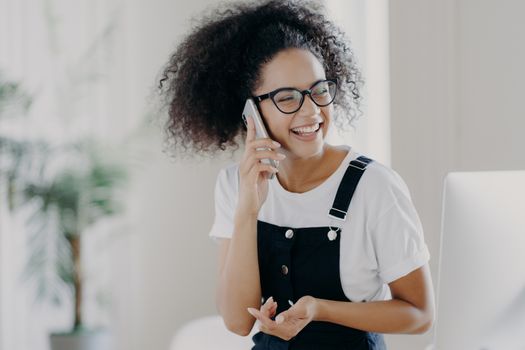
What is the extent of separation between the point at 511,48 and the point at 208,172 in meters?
1.66

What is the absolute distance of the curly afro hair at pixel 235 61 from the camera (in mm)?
1723

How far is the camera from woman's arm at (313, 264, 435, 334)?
1.53 metres

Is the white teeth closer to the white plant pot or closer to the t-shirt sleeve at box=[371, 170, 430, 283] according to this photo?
the t-shirt sleeve at box=[371, 170, 430, 283]

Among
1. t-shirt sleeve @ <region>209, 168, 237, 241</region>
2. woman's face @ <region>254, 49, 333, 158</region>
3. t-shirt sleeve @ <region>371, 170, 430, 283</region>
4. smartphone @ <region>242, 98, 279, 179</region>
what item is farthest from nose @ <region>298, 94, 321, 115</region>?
t-shirt sleeve @ <region>209, 168, 237, 241</region>

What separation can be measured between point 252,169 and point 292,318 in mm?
365

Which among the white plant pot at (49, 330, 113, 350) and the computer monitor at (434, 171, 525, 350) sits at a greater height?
the computer monitor at (434, 171, 525, 350)

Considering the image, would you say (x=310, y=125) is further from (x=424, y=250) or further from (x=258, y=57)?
(x=424, y=250)

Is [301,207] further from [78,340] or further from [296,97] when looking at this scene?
[78,340]

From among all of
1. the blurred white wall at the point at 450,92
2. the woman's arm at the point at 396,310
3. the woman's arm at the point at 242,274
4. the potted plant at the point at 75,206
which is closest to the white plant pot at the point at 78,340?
the potted plant at the point at 75,206

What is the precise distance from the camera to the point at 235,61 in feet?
5.78

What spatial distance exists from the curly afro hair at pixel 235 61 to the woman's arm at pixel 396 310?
505 millimetres

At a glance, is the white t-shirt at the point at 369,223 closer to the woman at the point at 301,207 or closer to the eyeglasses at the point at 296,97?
the woman at the point at 301,207

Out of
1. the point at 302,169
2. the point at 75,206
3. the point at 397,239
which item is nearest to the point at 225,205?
the point at 302,169

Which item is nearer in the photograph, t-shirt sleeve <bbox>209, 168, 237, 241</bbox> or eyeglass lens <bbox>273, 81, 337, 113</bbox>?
eyeglass lens <bbox>273, 81, 337, 113</bbox>
